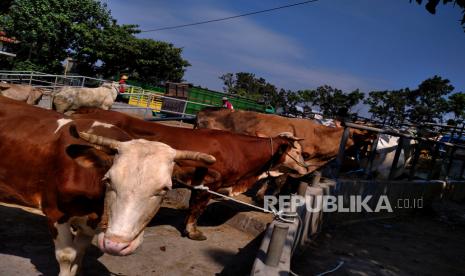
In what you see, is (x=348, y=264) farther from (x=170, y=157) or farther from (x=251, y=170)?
(x=170, y=157)

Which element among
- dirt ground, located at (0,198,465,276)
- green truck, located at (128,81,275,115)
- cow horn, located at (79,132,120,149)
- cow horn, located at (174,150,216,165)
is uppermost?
green truck, located at (128,81,275,115)

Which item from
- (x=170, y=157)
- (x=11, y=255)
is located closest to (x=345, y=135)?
(x=170, y=157)

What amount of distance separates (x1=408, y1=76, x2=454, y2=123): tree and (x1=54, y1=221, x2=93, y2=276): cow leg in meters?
35.0

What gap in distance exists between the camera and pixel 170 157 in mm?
2818

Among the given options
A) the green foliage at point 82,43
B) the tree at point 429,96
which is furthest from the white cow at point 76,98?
the tree at point 429,96

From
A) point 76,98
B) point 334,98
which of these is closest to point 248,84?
point 334,98

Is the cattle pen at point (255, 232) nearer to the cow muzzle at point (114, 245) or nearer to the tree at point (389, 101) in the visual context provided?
the cow muzzle at point (114, 245)

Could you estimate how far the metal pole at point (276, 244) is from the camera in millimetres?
3078

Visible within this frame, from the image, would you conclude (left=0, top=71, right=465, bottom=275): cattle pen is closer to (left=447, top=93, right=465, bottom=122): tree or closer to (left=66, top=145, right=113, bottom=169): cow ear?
(left=66, top=145, right=113, bottom=169): cow ear

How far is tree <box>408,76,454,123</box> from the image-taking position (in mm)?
34406

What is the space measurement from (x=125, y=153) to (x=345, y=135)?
4.43m

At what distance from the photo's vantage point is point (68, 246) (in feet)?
11.2

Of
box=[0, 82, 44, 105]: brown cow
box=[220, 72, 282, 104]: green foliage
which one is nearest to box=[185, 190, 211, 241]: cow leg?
box=[0, 82, 44, 105]: brown cow

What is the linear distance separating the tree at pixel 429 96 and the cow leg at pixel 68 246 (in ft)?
115
